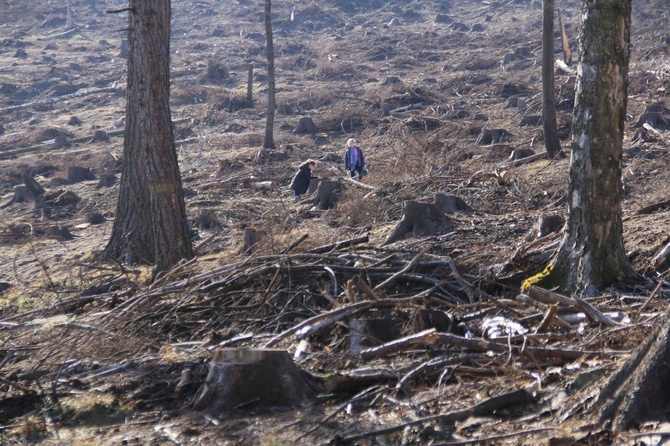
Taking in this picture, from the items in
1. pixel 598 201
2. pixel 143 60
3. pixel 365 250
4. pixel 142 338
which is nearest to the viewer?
pixel 142 338

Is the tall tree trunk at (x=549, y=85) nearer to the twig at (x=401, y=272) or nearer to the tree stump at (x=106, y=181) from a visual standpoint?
the twig at (x=401, y=272)

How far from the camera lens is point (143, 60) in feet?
34.4

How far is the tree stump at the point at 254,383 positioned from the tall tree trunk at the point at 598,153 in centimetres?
301

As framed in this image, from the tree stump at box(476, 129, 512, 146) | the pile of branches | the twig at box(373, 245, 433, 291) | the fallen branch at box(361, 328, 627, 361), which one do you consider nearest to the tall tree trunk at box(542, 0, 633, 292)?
the pile of branches

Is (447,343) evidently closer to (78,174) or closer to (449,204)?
(449,204)

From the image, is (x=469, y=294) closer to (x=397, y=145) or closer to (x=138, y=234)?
(x=138, y=234)

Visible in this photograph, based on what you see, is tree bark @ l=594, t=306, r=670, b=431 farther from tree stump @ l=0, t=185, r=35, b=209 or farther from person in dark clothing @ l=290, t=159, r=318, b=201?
tree stump @ l=0, t=185, r=35, b=209

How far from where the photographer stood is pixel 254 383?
4.69 metres

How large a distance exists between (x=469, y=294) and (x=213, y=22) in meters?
50.6

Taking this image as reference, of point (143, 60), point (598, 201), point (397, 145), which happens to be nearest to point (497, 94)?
point (397, 145)

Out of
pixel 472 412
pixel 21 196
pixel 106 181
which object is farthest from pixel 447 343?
pixel 106 181

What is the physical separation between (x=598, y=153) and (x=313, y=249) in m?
2.95

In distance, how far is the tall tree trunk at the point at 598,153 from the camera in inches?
253

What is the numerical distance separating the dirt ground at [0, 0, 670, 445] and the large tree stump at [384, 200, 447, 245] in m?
0.14
